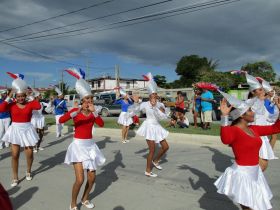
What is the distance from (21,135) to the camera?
6.74m

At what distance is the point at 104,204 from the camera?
18.2 ft

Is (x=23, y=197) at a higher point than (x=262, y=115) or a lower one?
lower

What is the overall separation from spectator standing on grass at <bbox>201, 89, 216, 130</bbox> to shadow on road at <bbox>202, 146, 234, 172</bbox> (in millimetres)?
4572

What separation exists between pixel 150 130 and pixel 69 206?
265cm

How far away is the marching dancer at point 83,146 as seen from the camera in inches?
201

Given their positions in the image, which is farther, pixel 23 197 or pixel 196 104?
pixel 196 104

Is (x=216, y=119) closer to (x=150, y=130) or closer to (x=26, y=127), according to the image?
(x=150, y=130)

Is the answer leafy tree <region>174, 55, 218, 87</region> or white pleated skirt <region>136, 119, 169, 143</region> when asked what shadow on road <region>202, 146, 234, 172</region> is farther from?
leafy tree <region>174, 55, 218, 87</region>

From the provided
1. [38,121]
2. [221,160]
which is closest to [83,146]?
[221,160]

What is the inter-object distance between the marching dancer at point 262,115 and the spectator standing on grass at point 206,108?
26.7 feet

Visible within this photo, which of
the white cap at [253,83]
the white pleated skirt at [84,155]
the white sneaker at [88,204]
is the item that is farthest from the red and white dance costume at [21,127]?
the white cap at [253,83]

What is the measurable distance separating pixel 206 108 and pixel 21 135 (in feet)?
31.1

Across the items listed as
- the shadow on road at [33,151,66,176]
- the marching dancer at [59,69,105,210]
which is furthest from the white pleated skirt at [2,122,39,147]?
the marching dancer at [59,69,105,210]

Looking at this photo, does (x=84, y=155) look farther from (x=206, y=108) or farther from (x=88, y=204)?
(x=206, y=108)
